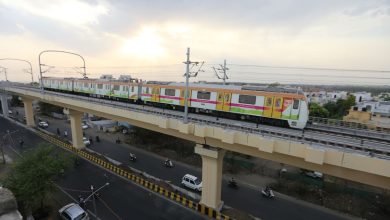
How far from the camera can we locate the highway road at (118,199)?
802 inches

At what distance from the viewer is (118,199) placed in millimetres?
22578

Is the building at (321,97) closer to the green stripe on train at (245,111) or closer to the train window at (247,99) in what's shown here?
the green stripe on train at (245,111)

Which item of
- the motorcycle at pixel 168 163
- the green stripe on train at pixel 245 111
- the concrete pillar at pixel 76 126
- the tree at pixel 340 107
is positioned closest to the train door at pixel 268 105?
the green stripe on train at pixel 245 111

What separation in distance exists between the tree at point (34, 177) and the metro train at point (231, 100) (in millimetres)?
12328

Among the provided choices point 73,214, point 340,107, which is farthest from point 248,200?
point 340,107

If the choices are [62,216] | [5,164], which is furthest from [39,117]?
[62,216]

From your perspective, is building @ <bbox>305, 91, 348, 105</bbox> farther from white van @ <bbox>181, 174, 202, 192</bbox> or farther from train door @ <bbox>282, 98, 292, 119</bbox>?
train door @ <bbox>282, 98, 292, 119</bbox>

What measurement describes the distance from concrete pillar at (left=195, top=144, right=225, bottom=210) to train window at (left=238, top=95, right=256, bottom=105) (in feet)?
16.4

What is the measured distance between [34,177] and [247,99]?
750 inches

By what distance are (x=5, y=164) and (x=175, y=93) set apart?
83.8 ft

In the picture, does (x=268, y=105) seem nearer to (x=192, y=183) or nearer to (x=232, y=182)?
(x=232, y=182)

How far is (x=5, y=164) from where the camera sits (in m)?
30.2

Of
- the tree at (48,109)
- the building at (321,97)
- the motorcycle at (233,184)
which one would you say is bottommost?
the motorcycle at (233,184)

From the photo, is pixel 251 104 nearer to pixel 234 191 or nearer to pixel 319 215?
pixel 234 191
